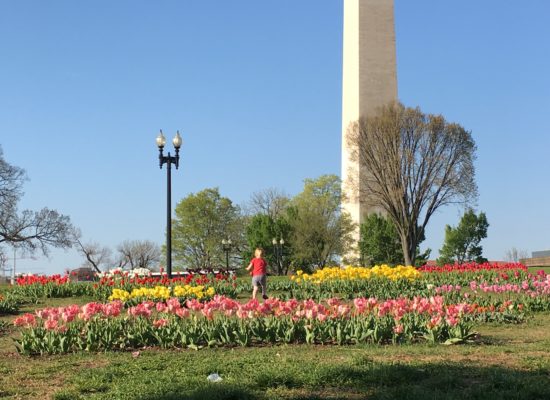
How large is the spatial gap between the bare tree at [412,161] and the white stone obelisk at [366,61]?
335cm

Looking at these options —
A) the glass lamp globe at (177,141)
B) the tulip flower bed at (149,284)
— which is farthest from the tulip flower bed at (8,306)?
the glass lamp globe at (177,141)

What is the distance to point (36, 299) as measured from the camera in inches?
750

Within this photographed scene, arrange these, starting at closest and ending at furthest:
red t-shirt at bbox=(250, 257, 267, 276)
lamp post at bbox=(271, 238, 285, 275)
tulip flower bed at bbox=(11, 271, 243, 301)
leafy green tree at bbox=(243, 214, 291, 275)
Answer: red t-shirt at bbox=(250, 257, 267, 276), tulip flower bed at bbox=(11, 271, 243, 301), lamp post at bbox=(271, 238, 285, 275), leafy green tree at bbox=(243, 214, 291, 275)

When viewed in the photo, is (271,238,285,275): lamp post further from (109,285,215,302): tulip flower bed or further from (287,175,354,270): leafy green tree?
(109,285,215,302): tulip flower bed

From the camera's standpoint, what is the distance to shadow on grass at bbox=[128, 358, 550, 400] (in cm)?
607

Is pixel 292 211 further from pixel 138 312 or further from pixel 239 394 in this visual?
pixel 239 394

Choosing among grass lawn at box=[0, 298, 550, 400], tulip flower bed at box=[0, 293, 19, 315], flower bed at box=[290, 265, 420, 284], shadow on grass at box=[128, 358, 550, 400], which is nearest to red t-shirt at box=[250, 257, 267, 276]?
flower bed at box=[290, 265, 420, 284]

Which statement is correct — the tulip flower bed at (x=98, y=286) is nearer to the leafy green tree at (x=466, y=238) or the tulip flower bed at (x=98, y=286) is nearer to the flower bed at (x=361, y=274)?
the flower bed at (x=361, y=274)

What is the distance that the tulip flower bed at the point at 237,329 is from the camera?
9.34 metres

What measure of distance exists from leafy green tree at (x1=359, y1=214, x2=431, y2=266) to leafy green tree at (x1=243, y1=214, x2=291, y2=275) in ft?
30.3

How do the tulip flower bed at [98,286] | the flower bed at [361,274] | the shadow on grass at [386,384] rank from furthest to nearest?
the flower bed at [361,274]
the tulip flower bed at [98,286]
the shadow on grass at [386,384]

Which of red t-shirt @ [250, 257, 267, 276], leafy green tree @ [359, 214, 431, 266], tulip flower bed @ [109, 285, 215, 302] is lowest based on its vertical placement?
tulip flower bed @ [109, 285, 215, 302]

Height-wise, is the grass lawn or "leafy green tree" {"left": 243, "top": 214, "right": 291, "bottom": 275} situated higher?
"leafy green tree" {"left": 243, "top": 214, "right": 291, "bottom": 275}

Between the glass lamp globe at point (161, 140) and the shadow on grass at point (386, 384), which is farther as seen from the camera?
the glass lamp globe at point (161, 140)
